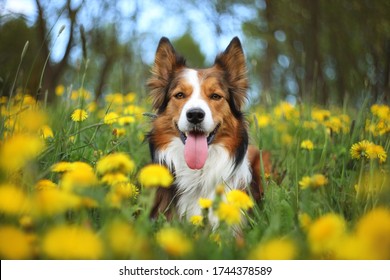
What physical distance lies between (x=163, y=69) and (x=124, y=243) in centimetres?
233

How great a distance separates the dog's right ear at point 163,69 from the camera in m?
3.60

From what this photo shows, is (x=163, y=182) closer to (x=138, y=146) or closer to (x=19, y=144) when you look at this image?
(x=19, y=144)

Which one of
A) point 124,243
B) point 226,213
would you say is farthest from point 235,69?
point 124,243

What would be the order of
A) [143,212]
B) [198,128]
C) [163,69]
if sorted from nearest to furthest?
[143,212] → [198,128] → [163,69]

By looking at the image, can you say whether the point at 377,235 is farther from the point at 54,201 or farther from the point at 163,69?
the point at 163,69

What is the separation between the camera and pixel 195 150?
328 cm

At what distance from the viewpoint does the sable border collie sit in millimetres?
3246

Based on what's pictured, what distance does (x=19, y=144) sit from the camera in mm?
1655

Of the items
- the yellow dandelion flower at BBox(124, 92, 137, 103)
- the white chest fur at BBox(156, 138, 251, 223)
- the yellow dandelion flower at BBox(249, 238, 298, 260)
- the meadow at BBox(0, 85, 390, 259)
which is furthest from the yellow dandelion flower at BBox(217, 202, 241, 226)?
the yellow dandelion flower at BBox(124, 92, 137, 103)
